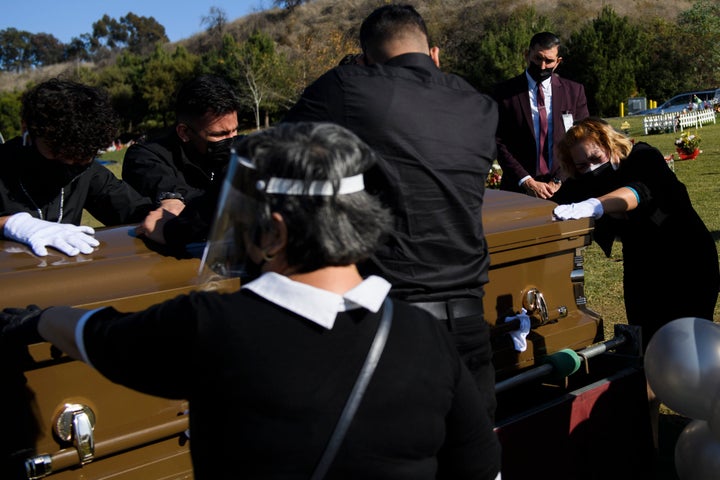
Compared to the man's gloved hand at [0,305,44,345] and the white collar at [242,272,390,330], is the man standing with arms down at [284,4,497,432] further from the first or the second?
the man's gloved hand at [0,305,44,345]

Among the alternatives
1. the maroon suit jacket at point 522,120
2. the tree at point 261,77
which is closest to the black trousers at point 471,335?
the maroon suit jacket at point 522,120

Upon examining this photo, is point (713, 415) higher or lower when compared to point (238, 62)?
lower

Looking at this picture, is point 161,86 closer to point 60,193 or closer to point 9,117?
point 9,117

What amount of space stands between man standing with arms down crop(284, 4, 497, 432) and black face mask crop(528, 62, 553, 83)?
9.76 ft

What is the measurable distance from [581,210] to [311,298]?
243 cm

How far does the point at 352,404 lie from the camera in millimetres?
1374

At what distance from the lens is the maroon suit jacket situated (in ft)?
16.9

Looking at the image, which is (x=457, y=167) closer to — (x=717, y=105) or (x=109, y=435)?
(x=109, y=435)

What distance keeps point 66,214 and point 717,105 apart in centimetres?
3495

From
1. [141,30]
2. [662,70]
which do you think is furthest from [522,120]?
[141,30]

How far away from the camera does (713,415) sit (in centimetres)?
289

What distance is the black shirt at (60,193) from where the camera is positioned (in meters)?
2.93

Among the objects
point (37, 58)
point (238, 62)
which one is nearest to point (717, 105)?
point (238, 62)

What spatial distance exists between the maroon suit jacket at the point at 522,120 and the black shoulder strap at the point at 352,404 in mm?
3816
